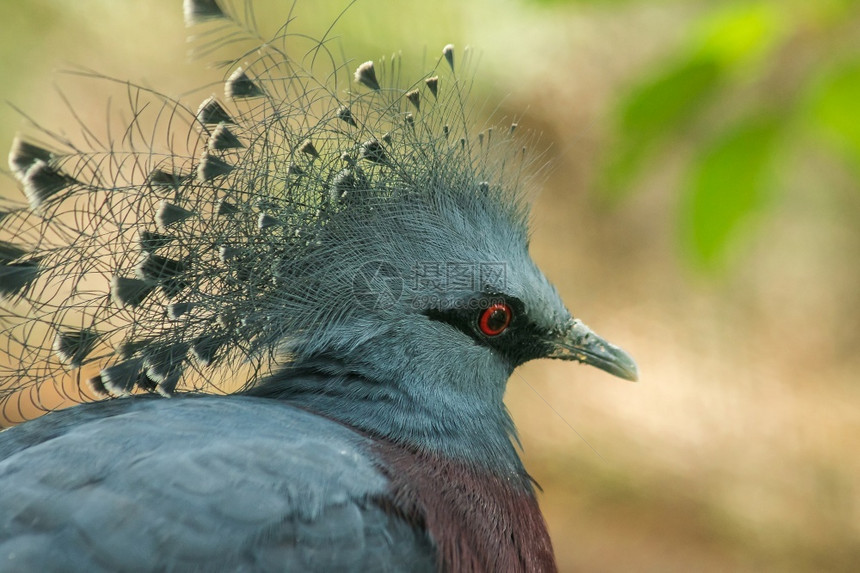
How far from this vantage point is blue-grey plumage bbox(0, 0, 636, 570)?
2.07m

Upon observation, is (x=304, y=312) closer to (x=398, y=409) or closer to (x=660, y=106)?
(x=398, y=409)

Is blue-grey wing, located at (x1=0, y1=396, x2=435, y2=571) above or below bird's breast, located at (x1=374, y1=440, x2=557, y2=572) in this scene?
below

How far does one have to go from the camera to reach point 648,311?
6.61 m

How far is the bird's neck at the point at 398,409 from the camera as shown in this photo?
240 centimetres

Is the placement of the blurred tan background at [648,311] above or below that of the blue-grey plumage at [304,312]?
above

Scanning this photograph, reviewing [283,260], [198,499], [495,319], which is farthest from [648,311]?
[198,499]

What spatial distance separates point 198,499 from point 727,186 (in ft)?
4.54

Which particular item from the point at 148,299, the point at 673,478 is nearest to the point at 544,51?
the point at 673,478

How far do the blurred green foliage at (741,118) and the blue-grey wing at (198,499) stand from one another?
3.25ft

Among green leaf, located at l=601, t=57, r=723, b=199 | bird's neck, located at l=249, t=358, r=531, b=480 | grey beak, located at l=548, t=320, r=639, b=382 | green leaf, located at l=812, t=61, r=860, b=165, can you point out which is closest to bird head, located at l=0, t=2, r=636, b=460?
bird's neck, located at l=249, t=358, r=531, b=480

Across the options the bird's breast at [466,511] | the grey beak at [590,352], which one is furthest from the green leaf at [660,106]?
the bird's breast at [466,511]

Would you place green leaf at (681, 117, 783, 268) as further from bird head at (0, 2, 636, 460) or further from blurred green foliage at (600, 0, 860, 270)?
bird head at (0, 2, 636, 460)

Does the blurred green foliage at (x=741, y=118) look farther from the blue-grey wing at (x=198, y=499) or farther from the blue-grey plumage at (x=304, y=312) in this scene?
the blue-grey wing at (x=198, y=499)

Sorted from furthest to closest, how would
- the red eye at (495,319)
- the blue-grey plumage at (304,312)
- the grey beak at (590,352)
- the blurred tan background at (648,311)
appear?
the blurred tan background at (648,311), the grey beak at (590,352), the red eye at (495,319), the blue-grey plumage at (304,312)
